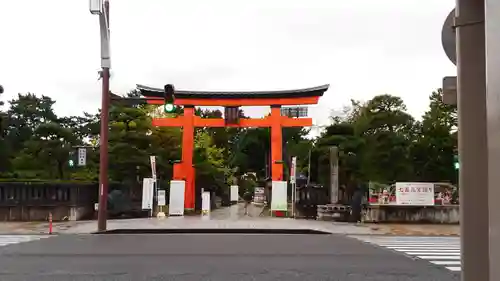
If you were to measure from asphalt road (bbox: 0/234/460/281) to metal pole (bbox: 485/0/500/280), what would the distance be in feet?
23.8

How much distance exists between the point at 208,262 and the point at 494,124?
9.66 metres

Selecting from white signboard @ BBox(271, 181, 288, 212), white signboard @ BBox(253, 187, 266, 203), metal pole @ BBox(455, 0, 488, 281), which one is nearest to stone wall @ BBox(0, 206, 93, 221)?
white signboard @ BBox(271, 181, 288, 212)

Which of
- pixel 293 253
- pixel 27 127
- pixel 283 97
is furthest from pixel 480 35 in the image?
pixel 27 127

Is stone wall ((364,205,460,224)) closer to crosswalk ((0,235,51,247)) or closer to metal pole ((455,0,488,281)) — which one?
crosswalk ((0,235,51,247))

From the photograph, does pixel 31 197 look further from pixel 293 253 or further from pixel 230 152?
pixel 230 152

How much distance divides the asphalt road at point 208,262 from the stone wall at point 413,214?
1062 cm

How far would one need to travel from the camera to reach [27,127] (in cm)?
5162

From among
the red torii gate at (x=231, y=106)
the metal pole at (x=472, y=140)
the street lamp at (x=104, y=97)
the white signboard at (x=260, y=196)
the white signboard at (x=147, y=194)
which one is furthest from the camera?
the white signboard at (x=260, y=196)

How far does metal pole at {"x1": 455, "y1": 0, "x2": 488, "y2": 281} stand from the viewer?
2449mm

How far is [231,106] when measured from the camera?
3231 centimetres

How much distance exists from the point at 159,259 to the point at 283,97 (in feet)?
68.8

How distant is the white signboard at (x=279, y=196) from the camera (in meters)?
28.6

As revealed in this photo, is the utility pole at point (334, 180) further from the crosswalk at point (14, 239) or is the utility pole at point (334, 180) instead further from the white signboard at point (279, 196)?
the crosswalk at point (14, 239)

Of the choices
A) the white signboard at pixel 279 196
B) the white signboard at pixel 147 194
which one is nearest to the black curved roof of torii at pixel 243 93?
the white signboard at pixel 279 196
